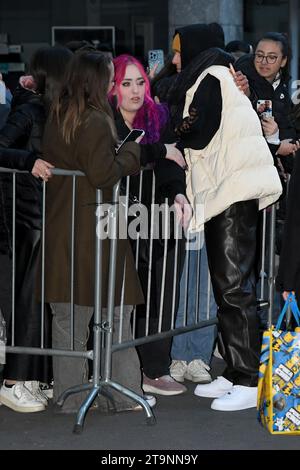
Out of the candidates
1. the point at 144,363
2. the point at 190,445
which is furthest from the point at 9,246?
the point at 190,445

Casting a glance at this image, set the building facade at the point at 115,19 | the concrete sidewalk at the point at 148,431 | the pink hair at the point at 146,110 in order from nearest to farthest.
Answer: the concrete sidewalk at the point at 148,431, the pink hair at the point at 146,110, the building facade at the point at 115,19

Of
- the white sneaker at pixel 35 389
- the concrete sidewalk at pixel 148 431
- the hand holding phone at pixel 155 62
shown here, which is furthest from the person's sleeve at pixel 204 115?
the hand holding phone at pixel 155 62

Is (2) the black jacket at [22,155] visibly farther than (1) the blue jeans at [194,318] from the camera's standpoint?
No

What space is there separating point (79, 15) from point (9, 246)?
8.87 metres

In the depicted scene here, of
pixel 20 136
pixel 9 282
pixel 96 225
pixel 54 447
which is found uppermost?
pixel 20 136

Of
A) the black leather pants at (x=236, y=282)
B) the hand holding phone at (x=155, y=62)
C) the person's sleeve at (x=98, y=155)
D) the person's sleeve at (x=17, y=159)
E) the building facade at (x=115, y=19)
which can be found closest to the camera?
the person's sleeve at (x=98, y=155)

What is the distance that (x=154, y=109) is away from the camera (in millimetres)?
6766

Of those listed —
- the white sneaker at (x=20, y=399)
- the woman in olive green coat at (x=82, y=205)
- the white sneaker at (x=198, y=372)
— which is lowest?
the white sneaker at (x=198, y=372)

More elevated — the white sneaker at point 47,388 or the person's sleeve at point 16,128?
the person's sleeve at point 16,128

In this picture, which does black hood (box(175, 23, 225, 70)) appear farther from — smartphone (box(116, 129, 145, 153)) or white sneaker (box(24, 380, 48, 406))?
white sneaker (box(24, 380, 48, 406))

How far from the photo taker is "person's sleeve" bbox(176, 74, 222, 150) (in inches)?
249

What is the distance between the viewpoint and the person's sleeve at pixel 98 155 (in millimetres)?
5992

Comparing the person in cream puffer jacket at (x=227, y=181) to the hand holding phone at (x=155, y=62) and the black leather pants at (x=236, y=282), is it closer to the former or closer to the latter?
the black leather pants at (x=236, y=282)

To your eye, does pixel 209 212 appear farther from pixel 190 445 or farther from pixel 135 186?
pixel 190 445
